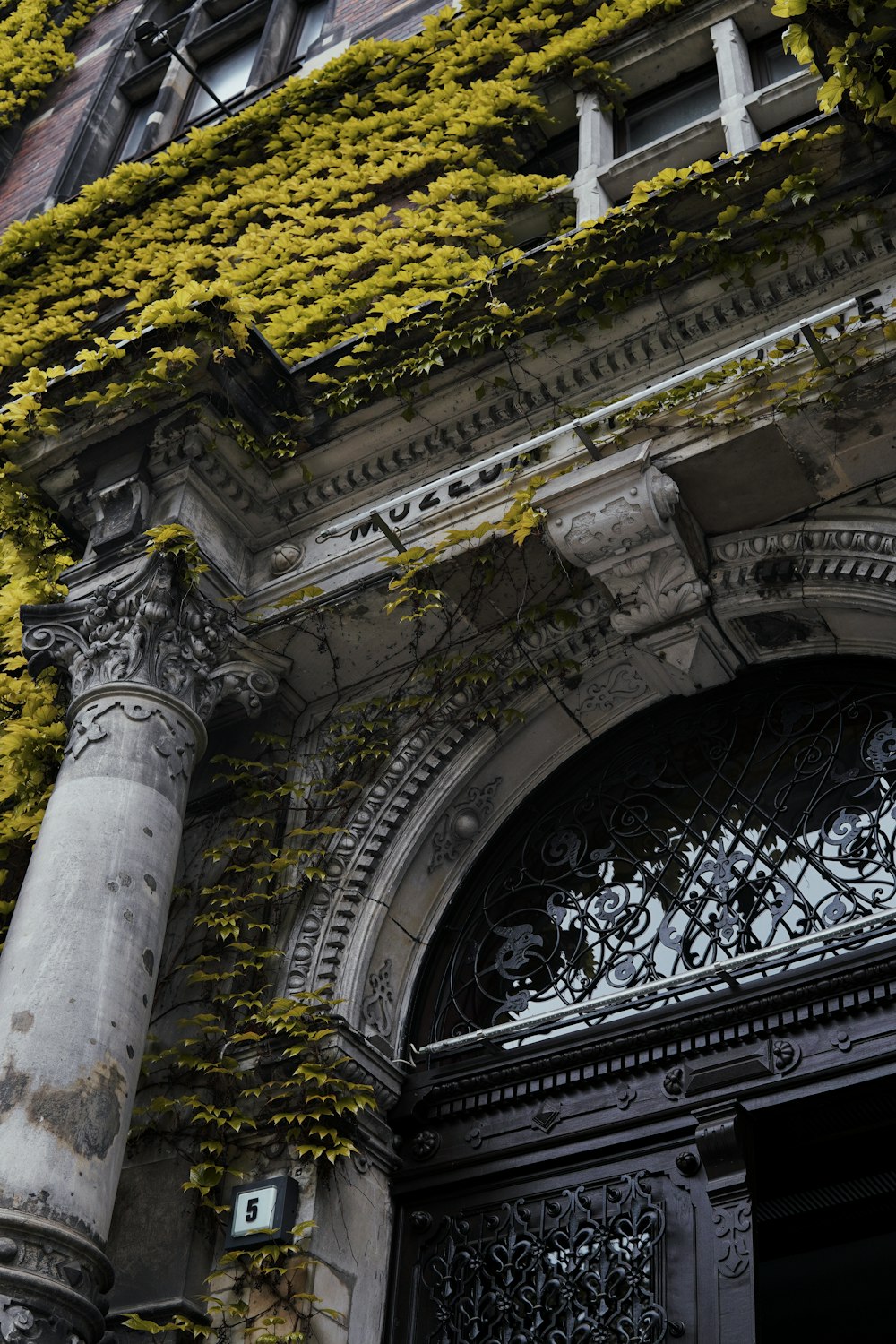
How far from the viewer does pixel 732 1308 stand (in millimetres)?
4691

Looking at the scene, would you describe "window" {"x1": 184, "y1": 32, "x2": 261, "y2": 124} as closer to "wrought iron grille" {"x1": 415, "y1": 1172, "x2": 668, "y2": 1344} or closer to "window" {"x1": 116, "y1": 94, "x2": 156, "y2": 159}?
"window" {"x1": 116, "y1": 94, "x2": 156, "y2": 159}

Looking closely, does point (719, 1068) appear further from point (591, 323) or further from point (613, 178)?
point (613, 178)

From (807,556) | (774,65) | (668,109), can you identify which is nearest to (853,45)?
(807,556)

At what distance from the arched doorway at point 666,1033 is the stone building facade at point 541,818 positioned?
0.05ft

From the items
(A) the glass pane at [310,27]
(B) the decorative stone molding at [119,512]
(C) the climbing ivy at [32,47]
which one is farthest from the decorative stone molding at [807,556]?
(C) the climbing ivy at [32,47]

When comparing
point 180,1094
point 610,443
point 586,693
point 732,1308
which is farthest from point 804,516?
point 180,1094

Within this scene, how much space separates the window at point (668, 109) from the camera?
849 centimetres

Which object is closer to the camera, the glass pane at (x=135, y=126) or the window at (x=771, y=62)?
the window at (x=771, y=62)

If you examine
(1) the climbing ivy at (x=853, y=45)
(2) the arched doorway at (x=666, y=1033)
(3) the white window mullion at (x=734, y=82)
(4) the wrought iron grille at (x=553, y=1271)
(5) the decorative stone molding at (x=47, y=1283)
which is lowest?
(5) the decorative stone molding at (x=47, y=1283)

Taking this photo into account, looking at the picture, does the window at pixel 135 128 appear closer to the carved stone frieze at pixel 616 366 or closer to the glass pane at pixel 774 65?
the glass pane at pixel 774 65

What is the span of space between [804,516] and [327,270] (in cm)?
377

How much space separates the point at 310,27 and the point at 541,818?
8892 mm

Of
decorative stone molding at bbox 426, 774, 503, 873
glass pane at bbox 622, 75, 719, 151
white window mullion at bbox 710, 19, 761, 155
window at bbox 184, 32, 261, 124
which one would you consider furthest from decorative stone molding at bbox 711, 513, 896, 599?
window at bbox 184, 32, 261, 124

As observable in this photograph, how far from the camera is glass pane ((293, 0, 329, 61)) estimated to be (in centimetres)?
1217
